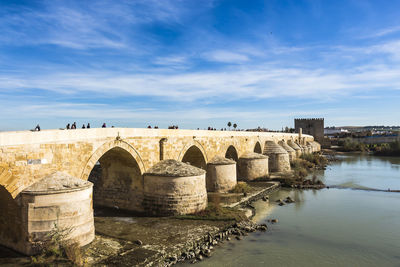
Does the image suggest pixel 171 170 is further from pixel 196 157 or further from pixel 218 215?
pixel 196 157

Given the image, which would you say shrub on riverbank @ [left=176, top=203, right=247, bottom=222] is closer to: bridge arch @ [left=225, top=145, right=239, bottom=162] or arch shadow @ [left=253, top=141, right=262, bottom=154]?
bridge arch @ [left=225, top=145, right=239, bottom=162]

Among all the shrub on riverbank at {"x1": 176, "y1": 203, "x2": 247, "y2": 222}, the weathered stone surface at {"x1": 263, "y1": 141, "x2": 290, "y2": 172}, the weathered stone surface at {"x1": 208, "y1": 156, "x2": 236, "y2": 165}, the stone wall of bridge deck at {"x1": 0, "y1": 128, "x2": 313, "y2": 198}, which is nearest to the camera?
the stone wall of bridge deck at {"x1": 0, "y1": 128, "x2": 313, "y2": 198}

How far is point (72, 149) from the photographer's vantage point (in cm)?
967

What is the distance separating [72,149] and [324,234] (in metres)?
9.01

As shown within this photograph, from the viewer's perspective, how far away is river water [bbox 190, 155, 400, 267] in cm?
902

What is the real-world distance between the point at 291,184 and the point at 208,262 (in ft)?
41.1

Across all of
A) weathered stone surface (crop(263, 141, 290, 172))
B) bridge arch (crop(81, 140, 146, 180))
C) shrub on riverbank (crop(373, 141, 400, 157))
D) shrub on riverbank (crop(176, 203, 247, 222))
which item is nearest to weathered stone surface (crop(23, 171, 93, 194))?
bridge arch (crop(81, 140, 146, 180))

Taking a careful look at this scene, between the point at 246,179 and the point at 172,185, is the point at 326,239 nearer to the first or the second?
the point at 172,185

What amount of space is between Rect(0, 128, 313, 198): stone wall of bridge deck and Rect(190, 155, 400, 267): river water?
15.7 ft

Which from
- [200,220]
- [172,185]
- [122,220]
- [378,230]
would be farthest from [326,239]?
[122,220]

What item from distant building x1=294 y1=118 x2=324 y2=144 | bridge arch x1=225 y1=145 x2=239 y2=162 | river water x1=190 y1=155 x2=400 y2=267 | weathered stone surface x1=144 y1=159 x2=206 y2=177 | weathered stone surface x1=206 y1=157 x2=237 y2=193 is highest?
distant building x1=294 y1=118 x2=324 y2=144

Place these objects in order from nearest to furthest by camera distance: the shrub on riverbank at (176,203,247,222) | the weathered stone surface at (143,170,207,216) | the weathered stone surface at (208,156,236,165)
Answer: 1. the shrub on riverbank at (176,203,247,222)
2. the weathered stone surface at (143,170,207,216)
3. the weathered stone surface at (208,156,236,165)

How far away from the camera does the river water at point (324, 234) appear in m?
9.02

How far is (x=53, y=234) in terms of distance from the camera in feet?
25.8
